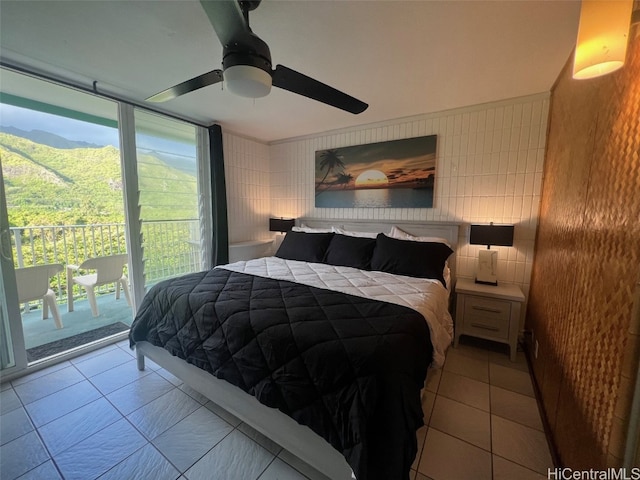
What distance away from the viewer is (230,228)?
3.63m

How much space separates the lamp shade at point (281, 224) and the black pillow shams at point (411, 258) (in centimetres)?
155

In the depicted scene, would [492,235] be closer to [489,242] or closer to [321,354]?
[489,242]

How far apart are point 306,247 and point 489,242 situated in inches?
71.8

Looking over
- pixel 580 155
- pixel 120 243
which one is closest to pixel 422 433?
pixel 580 155

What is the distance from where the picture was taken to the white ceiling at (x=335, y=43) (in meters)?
1.41

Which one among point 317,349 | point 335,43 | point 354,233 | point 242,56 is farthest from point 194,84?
point 354,233

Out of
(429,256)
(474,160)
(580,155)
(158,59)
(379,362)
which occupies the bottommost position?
(379,362)

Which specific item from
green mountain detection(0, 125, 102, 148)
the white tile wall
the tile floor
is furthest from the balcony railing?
the tile floor

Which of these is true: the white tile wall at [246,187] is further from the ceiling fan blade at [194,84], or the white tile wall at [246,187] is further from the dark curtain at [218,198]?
the ceiling fan blade at [194,84]

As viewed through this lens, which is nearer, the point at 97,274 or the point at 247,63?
the point at 247,63

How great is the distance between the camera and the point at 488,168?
265 cm

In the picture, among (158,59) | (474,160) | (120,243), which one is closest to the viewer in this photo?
(158,59)

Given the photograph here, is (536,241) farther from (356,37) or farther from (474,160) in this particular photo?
(356,37)

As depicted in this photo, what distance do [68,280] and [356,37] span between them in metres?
4.10
